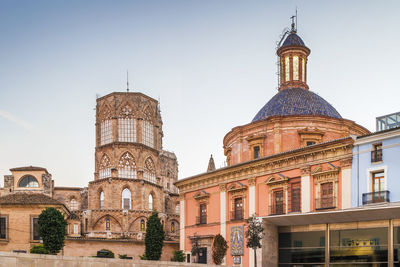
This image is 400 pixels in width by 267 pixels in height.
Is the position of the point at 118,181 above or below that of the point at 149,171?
below

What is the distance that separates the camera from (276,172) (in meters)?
36.5

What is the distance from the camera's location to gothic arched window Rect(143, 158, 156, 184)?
68.8 meters

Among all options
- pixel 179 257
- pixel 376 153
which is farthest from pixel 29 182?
pixel 376 153

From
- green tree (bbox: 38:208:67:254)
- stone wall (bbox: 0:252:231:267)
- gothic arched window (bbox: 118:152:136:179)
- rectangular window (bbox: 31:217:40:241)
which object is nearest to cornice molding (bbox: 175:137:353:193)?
stone wall (bbox: 0:252:231:267)

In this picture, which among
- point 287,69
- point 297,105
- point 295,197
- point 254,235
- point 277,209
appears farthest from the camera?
point 287,69

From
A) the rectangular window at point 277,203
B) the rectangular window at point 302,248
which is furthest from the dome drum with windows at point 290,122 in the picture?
the rectangular window at point 302,248

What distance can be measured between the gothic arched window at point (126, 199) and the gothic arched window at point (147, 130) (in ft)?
24.5

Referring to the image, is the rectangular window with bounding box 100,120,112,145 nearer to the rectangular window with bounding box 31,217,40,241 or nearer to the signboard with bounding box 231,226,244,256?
the rectangular window with bounding box 31,217,40,241

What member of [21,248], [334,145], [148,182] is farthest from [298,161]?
[148,182]

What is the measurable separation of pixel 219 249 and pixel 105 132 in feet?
112

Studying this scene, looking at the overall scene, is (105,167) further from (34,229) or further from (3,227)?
(3,227)

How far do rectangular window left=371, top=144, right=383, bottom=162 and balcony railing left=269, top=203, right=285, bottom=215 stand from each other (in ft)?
24.9

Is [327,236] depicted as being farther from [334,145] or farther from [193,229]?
[193,229]

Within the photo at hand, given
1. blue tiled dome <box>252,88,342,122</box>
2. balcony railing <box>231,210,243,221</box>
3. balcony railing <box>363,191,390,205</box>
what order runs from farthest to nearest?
1. blue tiled dome <box>252,88,342,122</box>
2. balcony railing <box>231,210,243,221</box>
3. balcony railing <box>363,191,390,205</box>
